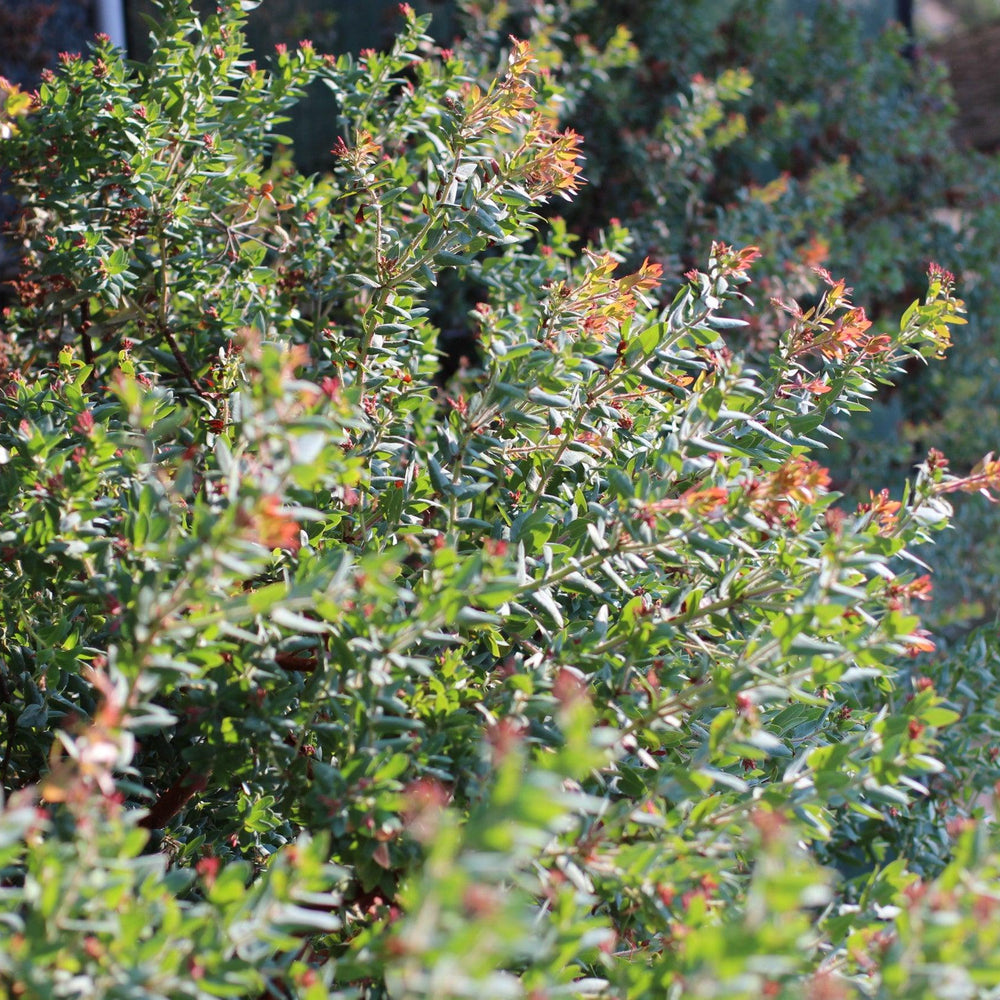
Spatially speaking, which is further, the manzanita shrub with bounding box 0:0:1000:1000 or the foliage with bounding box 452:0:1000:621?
the foliage with bounding box 452:0:1000:621

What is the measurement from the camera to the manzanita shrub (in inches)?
45.7

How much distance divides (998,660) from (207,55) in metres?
2.48

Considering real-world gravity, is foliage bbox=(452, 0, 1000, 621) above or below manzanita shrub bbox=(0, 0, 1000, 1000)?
above

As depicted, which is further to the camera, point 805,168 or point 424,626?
point 805,168

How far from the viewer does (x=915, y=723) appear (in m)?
1.49

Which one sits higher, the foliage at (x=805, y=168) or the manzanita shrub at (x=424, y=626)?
the foliage at (x=805, y=168)

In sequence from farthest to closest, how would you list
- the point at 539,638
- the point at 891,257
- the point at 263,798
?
the point at 891,257 → the point at 539,638 → the point at 263,798

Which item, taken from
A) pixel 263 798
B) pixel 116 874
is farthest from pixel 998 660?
pixel 116 874

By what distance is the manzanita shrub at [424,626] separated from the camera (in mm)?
1161

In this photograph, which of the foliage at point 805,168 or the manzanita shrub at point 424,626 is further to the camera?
the foliage at point 805,168

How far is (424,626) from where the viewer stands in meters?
1.44

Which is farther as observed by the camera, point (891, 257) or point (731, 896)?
point (891, 257)

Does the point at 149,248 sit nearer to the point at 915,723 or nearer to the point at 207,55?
the point at 207,55

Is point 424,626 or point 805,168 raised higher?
point 805,168
